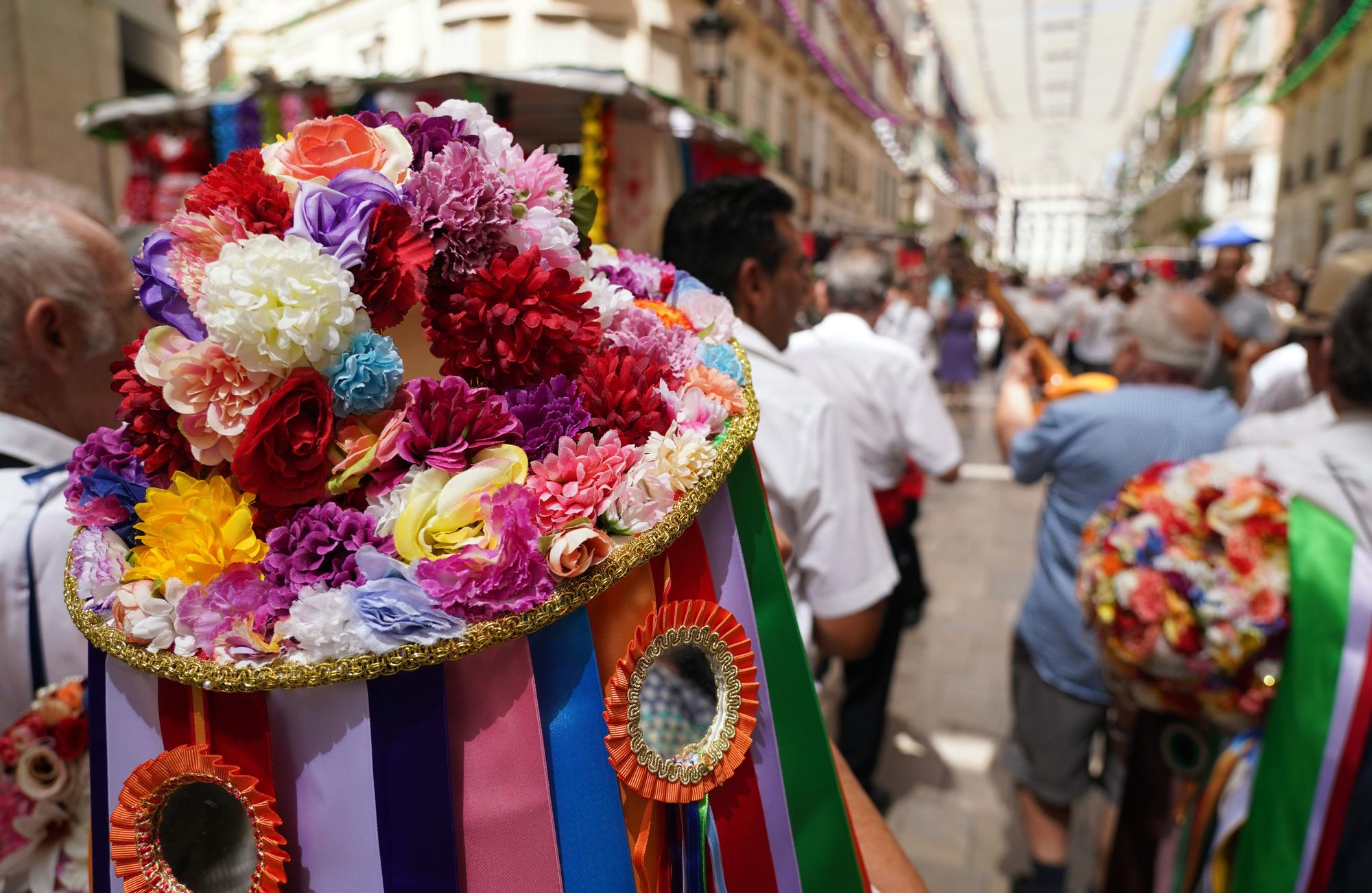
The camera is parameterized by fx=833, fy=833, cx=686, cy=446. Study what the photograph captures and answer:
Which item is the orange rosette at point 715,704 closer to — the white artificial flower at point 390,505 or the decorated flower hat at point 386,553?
the decorated flower hat at point 386,553

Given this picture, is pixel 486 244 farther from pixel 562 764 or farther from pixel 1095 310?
pixel 1095 310

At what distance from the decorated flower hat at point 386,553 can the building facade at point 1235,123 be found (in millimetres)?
27650

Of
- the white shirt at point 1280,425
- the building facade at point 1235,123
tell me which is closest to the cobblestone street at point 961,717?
the white shirt at point 1280,425

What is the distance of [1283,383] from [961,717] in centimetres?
201

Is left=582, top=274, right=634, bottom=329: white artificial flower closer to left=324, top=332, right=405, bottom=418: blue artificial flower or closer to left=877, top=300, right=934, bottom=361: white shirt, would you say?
left=324, top=332, right=405, bottom=418: blue artificial flower

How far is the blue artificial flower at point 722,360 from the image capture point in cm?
98

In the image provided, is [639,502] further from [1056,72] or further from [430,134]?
[1056,72]

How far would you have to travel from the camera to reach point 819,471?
186 cm

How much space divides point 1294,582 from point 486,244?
1.53 meters

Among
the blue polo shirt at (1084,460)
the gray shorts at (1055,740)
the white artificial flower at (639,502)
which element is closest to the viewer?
the white artificial flower at (639,502)

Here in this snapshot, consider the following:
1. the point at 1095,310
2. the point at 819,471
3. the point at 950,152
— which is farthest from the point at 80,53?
the point at 950,152

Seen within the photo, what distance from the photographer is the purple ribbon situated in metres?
0.88

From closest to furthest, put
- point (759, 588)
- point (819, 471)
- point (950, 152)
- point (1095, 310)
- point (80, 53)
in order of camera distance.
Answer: point (759, 588), point (819, 471), point (80, 53), point (1095, 310), point (950, 152)

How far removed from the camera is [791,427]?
1841 millimetres
